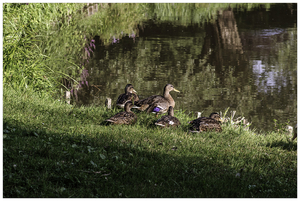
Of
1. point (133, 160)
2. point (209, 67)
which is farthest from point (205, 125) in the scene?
point (209, 67)

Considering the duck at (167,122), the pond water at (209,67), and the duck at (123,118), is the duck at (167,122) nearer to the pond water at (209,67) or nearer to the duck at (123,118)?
the duck at (123,118)

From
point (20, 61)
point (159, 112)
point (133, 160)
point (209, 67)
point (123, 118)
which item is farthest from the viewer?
point (209, 67)

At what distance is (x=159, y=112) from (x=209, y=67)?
9.40 m

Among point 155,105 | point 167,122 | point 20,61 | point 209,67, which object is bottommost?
point 167,122

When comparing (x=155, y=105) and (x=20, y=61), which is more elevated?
(x=20, y=61)

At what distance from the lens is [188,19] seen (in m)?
32.9

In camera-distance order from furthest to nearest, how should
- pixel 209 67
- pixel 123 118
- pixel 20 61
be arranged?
1. pixel 209 67
2. pixel 20 61
3. pixel 123 118

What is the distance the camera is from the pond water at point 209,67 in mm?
14781

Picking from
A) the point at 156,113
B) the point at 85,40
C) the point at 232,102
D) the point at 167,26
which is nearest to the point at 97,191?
the point at 156,113

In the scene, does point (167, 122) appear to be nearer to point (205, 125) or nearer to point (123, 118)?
point (205, 125)

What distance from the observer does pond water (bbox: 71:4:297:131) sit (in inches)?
582

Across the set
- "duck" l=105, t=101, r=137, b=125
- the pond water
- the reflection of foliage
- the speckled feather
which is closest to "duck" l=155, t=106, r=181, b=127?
the speckled feather

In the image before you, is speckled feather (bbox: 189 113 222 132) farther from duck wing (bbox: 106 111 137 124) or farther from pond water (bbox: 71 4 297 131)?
pond water (bbox: 71 4 297 131)

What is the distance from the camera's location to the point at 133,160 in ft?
23.1
